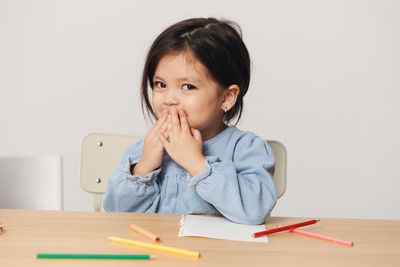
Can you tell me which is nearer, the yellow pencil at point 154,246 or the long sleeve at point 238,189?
the yellow pencil at point 154,246

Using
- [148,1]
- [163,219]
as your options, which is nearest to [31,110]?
[148,1]

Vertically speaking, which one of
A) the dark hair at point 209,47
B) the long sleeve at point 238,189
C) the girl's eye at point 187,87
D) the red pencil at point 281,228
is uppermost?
the dark hair at point 209,47

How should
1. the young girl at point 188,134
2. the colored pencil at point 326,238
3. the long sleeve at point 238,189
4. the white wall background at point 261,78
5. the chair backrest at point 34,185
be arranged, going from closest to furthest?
1. the colored pencil at point 326,238
2. the long sleeve at point 238,189
3. the young girl at point 188,134
4. the chair backrest at point 34,185
5. the white wall background at point 261,78

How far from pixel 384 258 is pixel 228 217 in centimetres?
33

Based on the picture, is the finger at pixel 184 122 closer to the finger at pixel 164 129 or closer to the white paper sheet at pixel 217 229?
the finger at pixel 164 129

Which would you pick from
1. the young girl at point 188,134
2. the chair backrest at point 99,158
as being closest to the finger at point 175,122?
the young girl at point 188,134

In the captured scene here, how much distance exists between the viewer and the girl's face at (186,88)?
1.11 meters

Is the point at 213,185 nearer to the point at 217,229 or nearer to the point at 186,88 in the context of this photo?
the point at 217,229

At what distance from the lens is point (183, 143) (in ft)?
3.62

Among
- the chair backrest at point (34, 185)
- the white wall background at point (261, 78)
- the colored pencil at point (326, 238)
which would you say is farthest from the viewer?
the white wall background at point (261, 78)

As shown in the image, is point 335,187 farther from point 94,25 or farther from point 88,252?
point 88,252

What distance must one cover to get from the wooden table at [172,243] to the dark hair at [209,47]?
0.37 meters

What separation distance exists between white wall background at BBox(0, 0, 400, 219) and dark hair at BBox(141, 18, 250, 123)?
1.12 meters

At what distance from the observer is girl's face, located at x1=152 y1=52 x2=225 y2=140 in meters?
1.11
